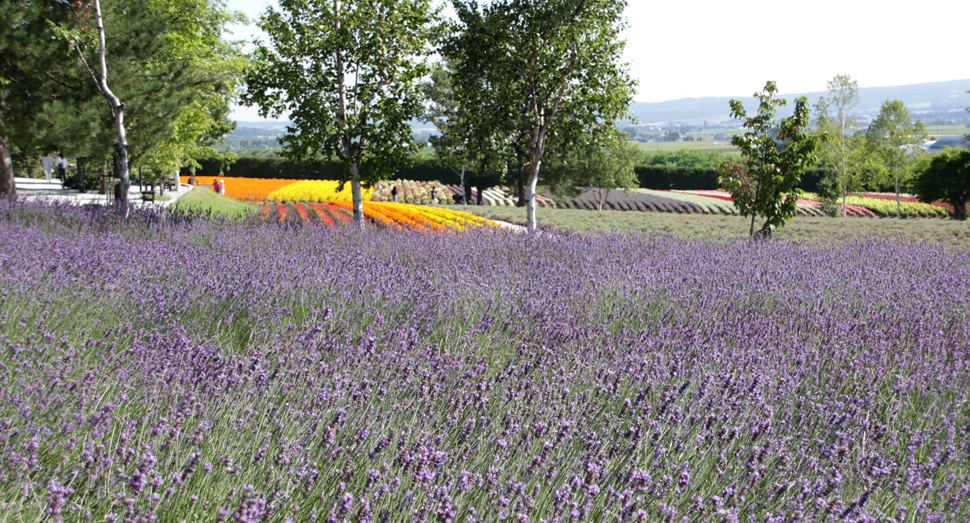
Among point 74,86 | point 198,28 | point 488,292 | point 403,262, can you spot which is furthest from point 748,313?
point 198,28

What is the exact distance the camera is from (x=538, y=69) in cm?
1193

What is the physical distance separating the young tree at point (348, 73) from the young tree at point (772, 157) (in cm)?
600

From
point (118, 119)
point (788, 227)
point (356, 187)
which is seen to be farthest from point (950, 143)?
point (118, 119)

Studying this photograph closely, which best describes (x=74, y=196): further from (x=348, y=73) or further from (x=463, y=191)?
(x=463, y=191)

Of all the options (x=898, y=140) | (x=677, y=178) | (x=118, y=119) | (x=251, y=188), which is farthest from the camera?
(x=677, y=178)

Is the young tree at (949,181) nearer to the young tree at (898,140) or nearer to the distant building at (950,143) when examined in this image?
the young tree at (898,140)

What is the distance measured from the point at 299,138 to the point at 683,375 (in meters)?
9.15

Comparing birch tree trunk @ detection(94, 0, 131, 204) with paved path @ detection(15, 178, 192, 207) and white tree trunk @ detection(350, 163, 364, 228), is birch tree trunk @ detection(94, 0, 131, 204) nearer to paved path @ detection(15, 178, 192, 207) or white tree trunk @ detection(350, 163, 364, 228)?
paved path @ detection(15, 178, 192, 207)

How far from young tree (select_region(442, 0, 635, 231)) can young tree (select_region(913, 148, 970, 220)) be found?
23.6 m

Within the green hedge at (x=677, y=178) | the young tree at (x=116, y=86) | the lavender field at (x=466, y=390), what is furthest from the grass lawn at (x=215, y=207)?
the green hedge at (x=677, y=178)

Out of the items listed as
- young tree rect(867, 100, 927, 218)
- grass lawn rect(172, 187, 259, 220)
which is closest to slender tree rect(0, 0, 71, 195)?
grass lawn rect(172, 187, 259, 220)

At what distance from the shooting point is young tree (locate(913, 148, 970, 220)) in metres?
27.4

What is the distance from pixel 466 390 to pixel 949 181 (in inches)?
1298

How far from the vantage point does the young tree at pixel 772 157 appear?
11188 mm
